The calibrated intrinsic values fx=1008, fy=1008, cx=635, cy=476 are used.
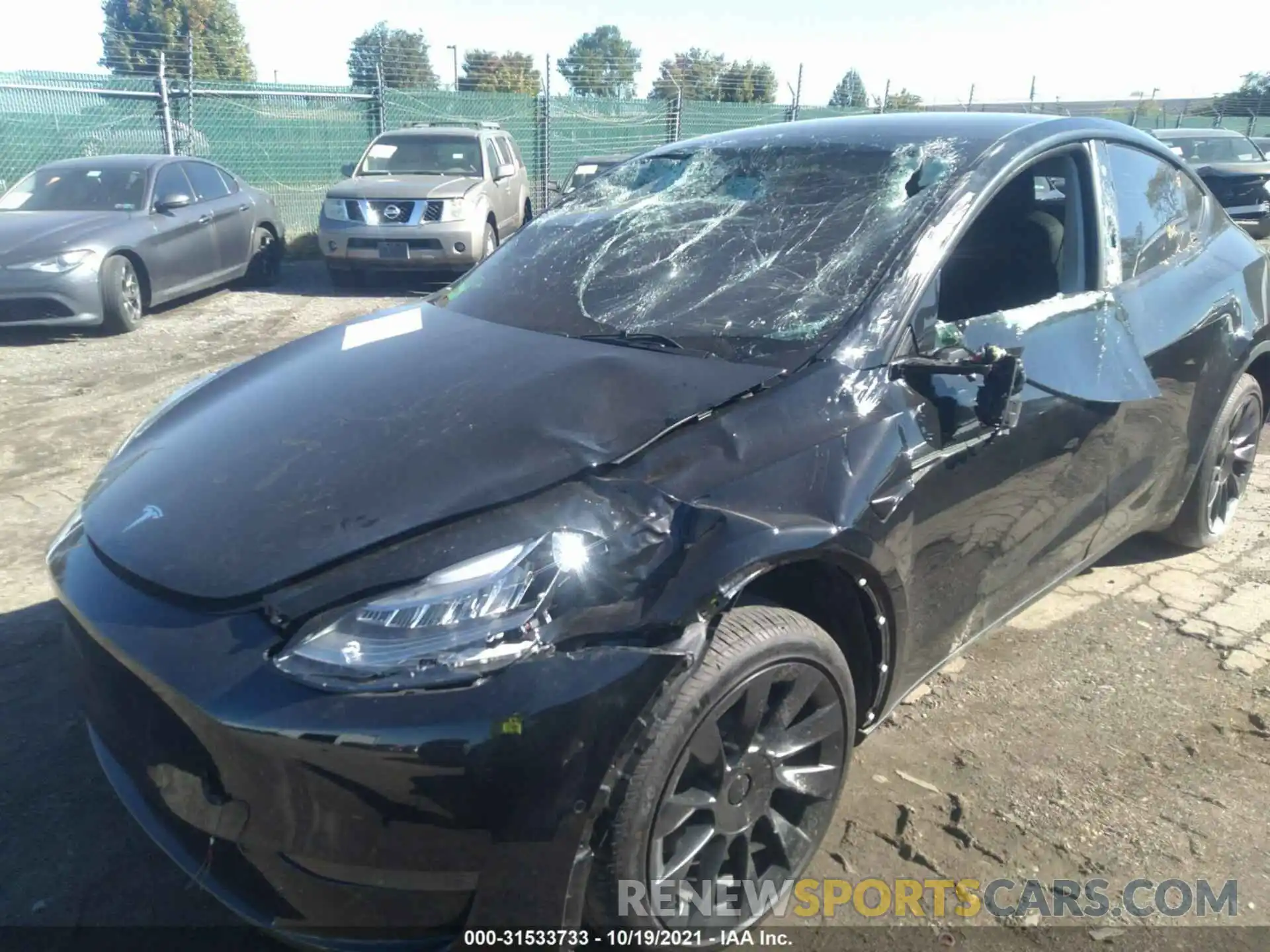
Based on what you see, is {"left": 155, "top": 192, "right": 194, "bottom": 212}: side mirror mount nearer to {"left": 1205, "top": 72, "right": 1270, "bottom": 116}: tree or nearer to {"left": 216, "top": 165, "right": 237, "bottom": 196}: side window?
{"left": 216, "top": 165, "right": 237, "bottom": 196}: side window

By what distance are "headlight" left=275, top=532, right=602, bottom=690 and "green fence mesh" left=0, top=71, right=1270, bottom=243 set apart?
12067 mm

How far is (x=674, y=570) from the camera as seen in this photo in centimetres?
197

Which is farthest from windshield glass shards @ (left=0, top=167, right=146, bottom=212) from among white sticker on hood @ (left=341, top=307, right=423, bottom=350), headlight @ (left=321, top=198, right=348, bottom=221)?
white sticker on hood @ (left=341, top=307, right=423, bottom=350)

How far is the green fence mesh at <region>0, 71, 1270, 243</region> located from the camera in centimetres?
1227

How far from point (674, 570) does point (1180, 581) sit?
9.99 feet

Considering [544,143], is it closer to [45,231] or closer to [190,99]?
[190,99]

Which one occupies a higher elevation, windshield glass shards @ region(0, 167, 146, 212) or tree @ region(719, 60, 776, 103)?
tree @ region(719, 60, 776, 103)

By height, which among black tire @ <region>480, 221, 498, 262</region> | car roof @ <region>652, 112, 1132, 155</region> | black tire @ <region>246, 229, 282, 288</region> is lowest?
black tire @ <region>246, 229, 282, 288</region>

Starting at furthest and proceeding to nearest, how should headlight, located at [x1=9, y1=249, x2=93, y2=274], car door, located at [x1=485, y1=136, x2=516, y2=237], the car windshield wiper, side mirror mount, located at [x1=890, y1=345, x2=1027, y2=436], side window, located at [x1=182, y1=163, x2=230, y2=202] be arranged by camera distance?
car door, located at [x1=485, y1=136, x2=516, y2=237], side window, located at [x1=182, y1=163, x2=230, y2=202], headlight, located at [x1=9, y1=249, x2=93, y2=274], the car windshield wiper, side mirror mount, located at [x1=890, y1=345, x2=1027, y2=436]

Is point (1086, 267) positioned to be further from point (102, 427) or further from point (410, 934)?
point (102, 427)

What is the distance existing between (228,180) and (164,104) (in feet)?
11.3

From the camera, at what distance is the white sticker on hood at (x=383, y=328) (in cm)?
308

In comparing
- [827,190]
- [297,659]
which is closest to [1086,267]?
[827,190]

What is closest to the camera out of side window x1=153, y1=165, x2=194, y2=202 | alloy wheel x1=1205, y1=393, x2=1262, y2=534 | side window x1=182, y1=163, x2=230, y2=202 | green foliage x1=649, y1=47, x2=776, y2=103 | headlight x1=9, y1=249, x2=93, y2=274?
alloy wheel x1=1205, y1=393, x2=1262, y2=534
